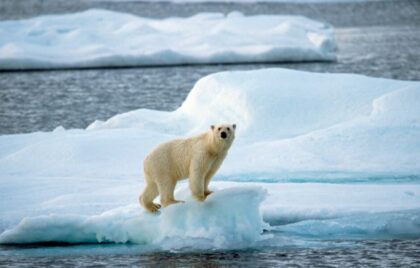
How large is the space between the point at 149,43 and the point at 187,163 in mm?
15999

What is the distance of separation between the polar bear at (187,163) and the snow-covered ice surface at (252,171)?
14 centimetres

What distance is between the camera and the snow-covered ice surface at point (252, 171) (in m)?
7.73

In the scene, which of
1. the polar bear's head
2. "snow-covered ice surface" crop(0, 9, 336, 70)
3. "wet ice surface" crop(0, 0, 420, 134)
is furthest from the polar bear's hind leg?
"snow-covered ice surface" crop(0, 9, 336, 70)

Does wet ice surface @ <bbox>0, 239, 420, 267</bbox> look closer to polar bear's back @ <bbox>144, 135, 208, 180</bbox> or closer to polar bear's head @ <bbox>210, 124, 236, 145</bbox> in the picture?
polar bear's back @ <bbox>144, 135, 208, 180</bbox>

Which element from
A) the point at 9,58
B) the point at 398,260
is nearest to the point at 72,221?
the point at 398,260

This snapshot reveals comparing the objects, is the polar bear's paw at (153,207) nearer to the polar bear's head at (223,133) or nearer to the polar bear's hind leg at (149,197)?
the polar bear's hind leg at (149,197)

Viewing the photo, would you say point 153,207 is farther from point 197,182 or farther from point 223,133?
point 223,133

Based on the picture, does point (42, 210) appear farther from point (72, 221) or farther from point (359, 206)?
point (359, 206)

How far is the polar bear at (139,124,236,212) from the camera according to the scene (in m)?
7.54

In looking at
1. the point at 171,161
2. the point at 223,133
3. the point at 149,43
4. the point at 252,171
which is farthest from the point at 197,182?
the point at 149,43

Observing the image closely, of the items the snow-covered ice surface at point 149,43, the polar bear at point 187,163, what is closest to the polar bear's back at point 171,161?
the polar bear at point 187,163

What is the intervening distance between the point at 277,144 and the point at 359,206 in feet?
7.41

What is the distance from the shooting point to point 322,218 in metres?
8.12

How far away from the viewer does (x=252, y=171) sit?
31.6 ft
